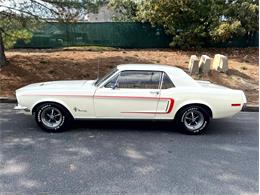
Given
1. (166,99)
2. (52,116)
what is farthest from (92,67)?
(166,99)

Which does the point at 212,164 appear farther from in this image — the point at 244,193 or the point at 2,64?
the point at 2,64

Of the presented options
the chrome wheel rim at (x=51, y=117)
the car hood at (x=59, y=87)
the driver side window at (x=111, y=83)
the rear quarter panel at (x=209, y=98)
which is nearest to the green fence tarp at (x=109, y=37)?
the car hood at (x=59, y=87)

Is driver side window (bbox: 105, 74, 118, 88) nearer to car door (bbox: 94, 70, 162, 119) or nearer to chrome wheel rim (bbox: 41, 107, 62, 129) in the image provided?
car door (bbox: 94, 70, 162, 119)

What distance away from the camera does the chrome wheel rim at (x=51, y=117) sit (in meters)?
5.48

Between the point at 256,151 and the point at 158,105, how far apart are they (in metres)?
1.76

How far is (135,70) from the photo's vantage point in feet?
18.1

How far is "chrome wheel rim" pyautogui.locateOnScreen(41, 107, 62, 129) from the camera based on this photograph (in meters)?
5.48

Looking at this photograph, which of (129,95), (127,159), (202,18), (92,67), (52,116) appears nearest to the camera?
(127,159)

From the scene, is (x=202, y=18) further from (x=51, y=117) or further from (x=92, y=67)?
(x=51, y=117)

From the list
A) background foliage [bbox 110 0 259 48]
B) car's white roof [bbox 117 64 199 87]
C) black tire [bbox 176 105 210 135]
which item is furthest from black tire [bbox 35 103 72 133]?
background foliage [bbox 110 0 259 48]

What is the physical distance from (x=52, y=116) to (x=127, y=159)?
1.84 meters

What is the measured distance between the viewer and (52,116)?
551 cm

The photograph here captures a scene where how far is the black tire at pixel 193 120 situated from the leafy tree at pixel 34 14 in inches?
209

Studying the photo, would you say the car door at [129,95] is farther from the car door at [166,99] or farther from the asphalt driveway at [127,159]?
the asphalt driveway at [127,159]
